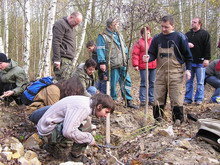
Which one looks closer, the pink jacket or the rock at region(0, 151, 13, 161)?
the rock at region(0, 151, 13, 161)

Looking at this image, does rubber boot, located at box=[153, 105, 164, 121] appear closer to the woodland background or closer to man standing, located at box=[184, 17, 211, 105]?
the woodland background

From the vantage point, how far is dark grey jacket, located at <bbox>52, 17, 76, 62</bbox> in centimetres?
493

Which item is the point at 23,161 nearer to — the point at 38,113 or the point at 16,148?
the point at 16,148

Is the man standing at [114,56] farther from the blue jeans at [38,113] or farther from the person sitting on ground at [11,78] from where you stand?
the blue jeans at [38,113]

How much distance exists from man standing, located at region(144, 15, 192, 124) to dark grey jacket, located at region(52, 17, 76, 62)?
5.58 ft

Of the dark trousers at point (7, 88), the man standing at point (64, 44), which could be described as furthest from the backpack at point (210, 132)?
the dark trousers at point (7, 88)

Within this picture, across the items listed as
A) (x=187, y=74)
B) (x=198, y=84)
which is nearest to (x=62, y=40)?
(x=187, y=74)

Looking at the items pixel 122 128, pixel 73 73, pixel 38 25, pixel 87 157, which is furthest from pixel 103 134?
pixel 38 25

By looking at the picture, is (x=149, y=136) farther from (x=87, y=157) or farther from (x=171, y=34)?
(x=171, y=34)

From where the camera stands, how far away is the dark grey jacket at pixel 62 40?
493 cm

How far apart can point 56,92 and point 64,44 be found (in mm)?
1582

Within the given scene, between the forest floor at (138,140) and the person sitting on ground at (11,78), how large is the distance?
1.21 ft

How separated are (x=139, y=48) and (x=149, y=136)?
2.61 metres

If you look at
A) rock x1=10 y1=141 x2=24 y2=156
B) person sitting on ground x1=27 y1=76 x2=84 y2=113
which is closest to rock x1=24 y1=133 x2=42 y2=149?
rock x1=10 y1=141 x2=24 y2=156
